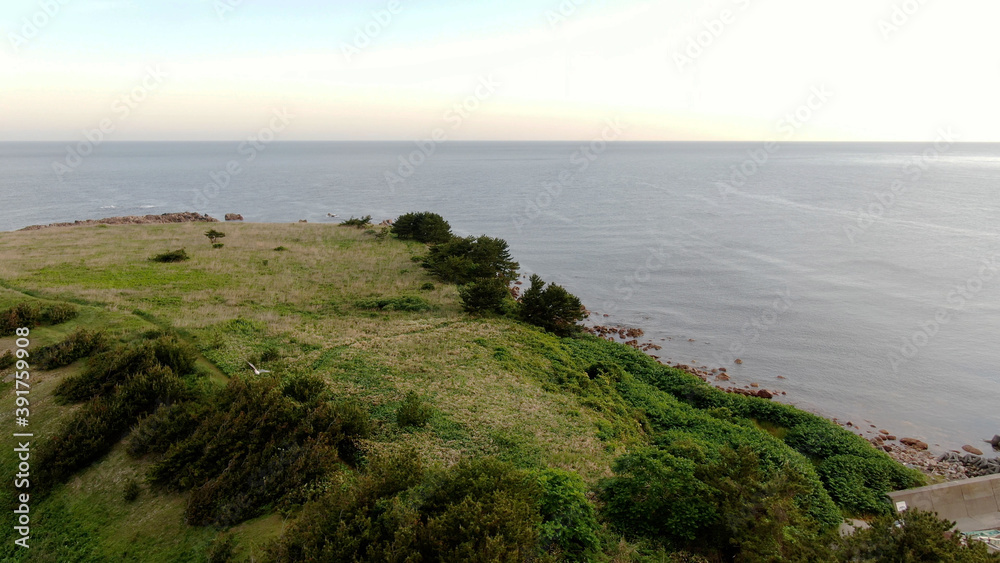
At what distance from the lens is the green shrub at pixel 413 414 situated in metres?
14.7

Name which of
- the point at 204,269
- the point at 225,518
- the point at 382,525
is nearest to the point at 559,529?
the point at 382,525

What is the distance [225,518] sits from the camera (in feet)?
33.4

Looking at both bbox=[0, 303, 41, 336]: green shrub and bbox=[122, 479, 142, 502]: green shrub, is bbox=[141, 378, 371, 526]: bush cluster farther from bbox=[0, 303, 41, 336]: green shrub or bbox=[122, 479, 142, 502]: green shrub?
bbox=[0, 303, 41, 336]: green shrub

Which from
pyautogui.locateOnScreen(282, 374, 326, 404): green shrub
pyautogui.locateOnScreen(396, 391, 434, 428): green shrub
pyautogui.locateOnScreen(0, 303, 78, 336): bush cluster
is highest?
pyautogui.locateOnScreen(282, 374, 326, 404): green shrub

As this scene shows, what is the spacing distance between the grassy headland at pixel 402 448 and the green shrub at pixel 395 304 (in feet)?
3.33

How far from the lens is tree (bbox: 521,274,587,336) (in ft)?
96.0

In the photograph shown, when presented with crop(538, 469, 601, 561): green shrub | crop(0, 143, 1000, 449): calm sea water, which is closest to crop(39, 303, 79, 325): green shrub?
crop(538, 469, 601, 561): green shrub

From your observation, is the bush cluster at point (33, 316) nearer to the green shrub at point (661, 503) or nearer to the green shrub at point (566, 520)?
the green shrub at point (566, 520)

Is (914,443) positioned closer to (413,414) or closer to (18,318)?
(413,414)

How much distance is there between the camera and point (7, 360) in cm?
1633

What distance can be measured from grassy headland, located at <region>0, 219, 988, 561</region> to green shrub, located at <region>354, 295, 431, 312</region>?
Result: 1.01 meters

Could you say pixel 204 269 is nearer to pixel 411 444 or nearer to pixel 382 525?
pixel 411 444

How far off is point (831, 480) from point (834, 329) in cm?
2053

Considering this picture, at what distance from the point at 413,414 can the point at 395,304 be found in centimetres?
1513
